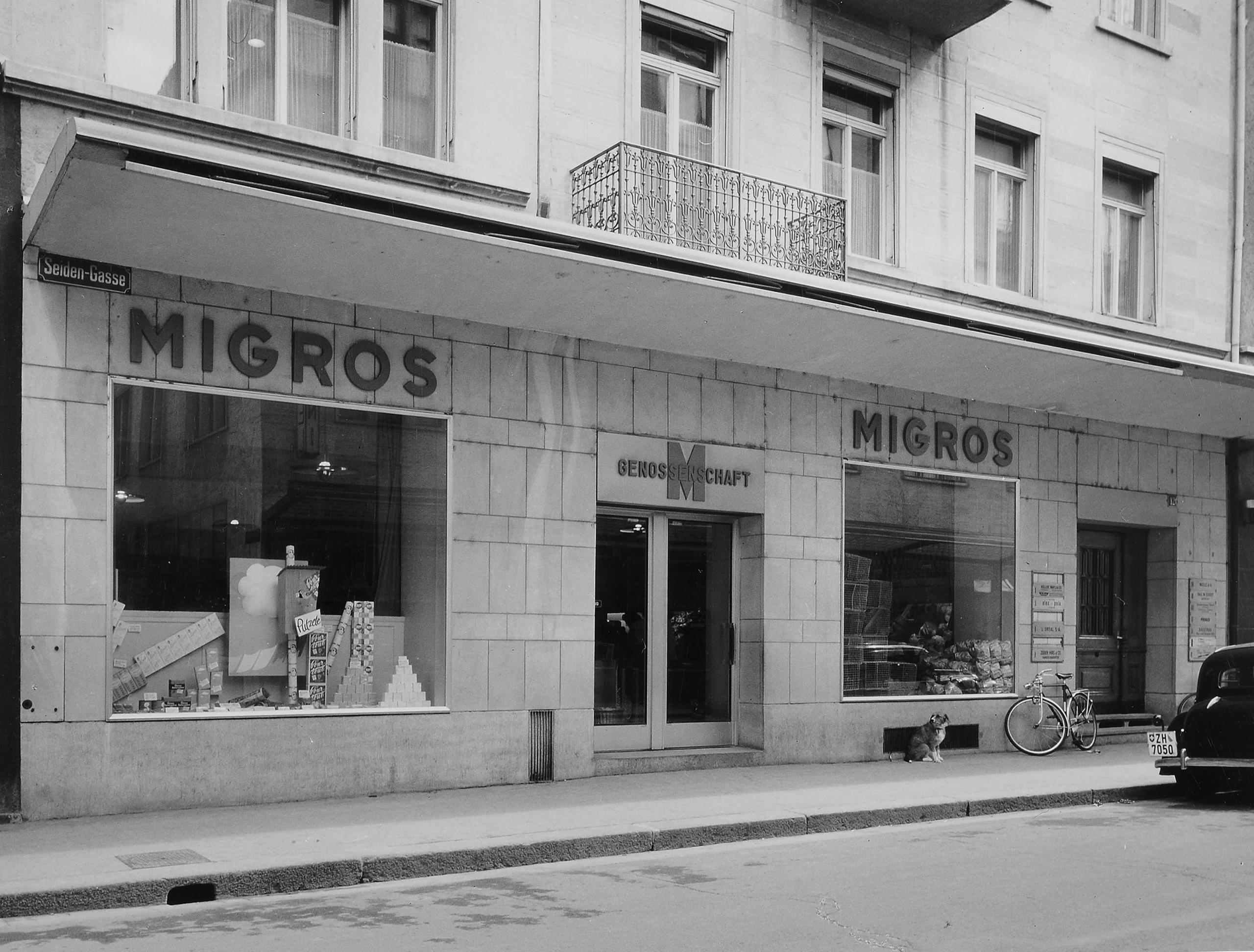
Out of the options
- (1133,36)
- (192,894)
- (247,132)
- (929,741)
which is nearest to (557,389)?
(247,132)

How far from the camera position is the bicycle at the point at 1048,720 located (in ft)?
51.4

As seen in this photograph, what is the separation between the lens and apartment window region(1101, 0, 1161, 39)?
18.1 meters

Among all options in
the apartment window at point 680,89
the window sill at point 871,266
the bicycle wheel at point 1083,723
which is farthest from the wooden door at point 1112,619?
the apartment window at point 680,89

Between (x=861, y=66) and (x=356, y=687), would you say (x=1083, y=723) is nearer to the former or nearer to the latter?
(x=861, y=66)

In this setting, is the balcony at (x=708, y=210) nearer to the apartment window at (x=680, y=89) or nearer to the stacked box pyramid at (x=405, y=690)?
the apartment window at (x=680, y=89)

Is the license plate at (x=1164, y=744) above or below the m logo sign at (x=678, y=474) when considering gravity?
below

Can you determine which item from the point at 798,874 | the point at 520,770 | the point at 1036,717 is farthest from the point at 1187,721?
the point at 520,770

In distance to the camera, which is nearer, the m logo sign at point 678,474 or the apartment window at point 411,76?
the apartment window at point 411,76

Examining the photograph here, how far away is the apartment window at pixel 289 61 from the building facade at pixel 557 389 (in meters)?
0.04

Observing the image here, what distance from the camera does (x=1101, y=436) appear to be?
1723 centimetres

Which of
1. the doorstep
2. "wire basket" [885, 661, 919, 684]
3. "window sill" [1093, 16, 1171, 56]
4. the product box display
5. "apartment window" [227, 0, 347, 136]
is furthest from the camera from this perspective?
"window sill" [1093, 16, 1171, 56]

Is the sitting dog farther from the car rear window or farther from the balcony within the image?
the balcony

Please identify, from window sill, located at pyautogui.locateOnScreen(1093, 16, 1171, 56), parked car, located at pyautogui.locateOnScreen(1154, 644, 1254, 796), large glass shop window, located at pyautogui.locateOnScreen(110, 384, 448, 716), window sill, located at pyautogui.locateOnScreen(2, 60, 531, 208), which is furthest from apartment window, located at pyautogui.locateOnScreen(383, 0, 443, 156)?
window sill, located at pyautogui.locateOnScreen(1093, 16, 1171, 56)

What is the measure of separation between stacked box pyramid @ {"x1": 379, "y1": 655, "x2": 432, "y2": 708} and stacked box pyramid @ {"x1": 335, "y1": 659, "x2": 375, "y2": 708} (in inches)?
5.3
